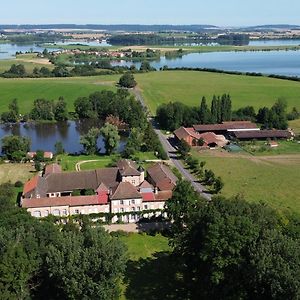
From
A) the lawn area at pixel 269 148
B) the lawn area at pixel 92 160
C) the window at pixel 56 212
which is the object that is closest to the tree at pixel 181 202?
the window at pixel 56 212

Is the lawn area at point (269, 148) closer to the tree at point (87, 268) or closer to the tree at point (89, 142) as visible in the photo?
the tree at point (89, 142)

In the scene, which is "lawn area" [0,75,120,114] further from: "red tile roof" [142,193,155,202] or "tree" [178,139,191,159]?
"red tile roof" [142,193,155,202]

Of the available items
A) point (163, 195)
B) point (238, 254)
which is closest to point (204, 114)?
point (163, 195)

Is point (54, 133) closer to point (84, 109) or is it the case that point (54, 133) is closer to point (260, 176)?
point (84, 109)

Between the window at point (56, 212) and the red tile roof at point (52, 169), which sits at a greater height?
the red tile roof at point (52, 169)

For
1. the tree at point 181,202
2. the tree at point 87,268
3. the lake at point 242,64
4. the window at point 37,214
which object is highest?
the tree at point 87,268

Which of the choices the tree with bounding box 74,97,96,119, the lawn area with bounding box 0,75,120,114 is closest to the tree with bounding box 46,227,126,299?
the tree with bounding box 74,97,96,119

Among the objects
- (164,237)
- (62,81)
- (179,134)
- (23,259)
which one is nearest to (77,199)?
(164,237)
